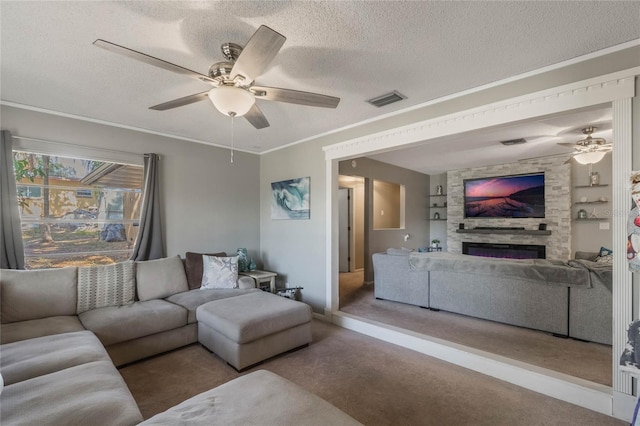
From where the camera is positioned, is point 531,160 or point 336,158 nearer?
point 336,158

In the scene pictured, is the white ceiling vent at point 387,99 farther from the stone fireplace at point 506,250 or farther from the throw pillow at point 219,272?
the stone fireplace at point 506,250

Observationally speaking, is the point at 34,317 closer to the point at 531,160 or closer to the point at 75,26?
the point at 75,26

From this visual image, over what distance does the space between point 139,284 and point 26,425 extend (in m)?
2.22

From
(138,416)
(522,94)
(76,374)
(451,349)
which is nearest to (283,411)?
(138,416)

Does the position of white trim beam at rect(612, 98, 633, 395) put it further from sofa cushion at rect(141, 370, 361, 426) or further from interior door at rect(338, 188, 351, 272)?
interior door at rect(338, 188, 351, 272)

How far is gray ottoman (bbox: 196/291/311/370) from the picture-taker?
8.25 feet

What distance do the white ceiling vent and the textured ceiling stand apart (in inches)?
3.1

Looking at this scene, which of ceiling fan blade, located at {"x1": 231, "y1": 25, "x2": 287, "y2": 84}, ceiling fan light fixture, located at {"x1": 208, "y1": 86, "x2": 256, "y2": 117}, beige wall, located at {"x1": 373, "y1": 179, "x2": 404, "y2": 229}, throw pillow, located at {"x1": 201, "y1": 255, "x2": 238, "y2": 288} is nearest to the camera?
ceiling fan blade, located at {"x1": 231, "y1": 25, "x2": 287, "y2": 84}

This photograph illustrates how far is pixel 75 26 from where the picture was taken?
1.76 m

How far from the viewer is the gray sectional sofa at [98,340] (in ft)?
4.11

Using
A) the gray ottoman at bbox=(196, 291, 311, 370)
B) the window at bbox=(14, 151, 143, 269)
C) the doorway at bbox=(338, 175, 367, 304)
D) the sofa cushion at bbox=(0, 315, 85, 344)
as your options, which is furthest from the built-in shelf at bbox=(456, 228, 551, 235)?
the sofa cushion at bbox=(0, 315, 85, 344)

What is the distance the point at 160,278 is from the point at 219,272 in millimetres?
650

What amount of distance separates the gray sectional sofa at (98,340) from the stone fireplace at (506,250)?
565 cm

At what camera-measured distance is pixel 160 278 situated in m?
3.35
